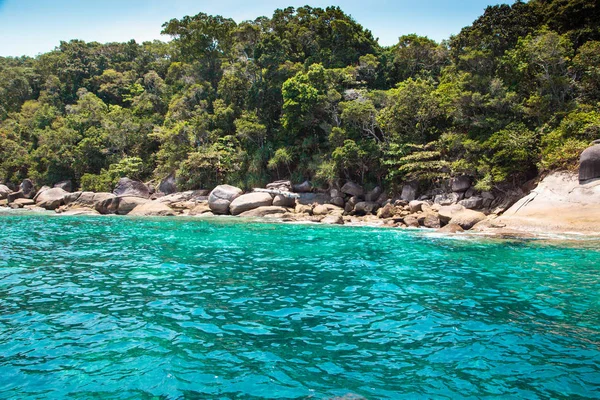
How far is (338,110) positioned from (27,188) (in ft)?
110

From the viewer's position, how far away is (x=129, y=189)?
34.6 m

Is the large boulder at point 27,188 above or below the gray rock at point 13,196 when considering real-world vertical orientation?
above

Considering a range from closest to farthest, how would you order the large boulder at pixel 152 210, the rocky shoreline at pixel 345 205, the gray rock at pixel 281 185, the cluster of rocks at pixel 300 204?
the rocky shoreline at pixel 345 205 → the cluster of rocks at pixel 300 204 → the large boulder at pixel 152 210 → the gray rock at pixel 281 185

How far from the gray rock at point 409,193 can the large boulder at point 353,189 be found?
9.85 ft

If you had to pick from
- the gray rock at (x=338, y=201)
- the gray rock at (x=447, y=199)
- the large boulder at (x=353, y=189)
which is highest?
the large boulder at (x=353, y=189)

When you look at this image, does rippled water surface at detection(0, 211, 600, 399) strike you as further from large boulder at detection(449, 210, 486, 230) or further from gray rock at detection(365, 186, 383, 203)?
gray rock at detection(365, 186, 383, 203)

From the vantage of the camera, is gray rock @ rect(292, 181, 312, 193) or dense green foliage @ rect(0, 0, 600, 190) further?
gray rock @ rect(292, 181, 312, 193)

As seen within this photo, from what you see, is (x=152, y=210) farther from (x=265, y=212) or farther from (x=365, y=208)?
(x=365, y=208)

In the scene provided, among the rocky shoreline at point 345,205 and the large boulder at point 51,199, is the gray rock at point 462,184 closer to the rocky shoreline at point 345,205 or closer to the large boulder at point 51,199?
the rocky shoreline at point 345,205

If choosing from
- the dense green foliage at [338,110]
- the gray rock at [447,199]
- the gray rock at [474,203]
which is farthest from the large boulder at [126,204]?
the gray rock at [474,203]

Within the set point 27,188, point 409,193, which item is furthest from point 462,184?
point 27,188

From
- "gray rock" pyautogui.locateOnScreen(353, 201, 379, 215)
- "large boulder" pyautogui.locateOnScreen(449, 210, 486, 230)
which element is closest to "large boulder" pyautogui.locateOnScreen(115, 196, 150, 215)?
"gray rock" pyautogui.locateOnScreen(353, 201, 379, 215)

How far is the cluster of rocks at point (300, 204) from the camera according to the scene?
878 inches

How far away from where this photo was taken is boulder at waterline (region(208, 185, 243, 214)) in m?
29.0
